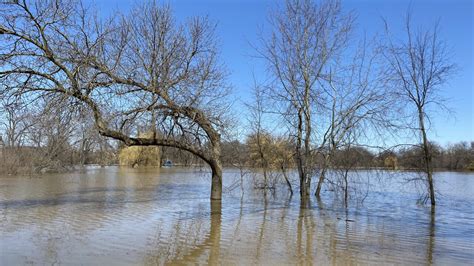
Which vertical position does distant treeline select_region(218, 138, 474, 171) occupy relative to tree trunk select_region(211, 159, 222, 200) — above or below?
above

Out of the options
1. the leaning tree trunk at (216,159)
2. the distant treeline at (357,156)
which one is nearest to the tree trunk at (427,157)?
the distant treeline at (357,156)

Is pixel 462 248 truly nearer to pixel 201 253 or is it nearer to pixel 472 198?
pixel 201 253

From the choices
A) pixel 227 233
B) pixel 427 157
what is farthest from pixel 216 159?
pixel 427 157

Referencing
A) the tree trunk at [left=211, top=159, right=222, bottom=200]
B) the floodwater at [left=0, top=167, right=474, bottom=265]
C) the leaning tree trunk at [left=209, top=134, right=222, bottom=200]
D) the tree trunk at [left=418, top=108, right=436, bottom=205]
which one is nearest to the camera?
the floodwater at [left=0, top=167, right=474, bottom=265]

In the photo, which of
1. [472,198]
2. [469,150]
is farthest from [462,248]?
[469,150]

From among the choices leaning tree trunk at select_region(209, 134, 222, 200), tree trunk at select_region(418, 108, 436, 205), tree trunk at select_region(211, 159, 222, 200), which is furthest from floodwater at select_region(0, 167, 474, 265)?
leaning tree trunk at select_region(209, 134, 222, 200)

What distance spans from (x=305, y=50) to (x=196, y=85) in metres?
5.32

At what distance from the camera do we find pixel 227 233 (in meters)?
9.13

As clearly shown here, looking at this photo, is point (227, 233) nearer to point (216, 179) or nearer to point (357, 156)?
point (216, 179)

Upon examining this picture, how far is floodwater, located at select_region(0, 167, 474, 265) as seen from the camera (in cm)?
688

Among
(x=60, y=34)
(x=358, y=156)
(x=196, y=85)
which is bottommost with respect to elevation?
(x=358, y=156)

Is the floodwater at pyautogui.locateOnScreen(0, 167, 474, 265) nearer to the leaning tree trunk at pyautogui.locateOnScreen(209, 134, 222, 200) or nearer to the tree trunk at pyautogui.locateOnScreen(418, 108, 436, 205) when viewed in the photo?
the tree trunk at pyautogui.locateOnScreen(418, 108, 436, 205)

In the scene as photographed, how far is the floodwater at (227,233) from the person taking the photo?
22.6 ft

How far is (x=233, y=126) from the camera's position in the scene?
14.4 metres
